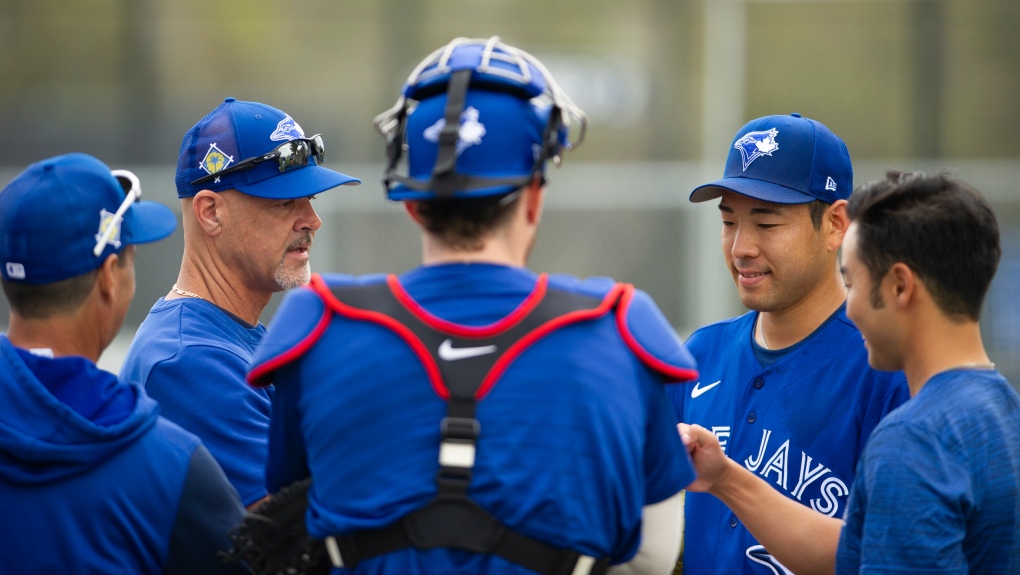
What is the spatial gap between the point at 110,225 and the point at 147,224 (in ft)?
0.43

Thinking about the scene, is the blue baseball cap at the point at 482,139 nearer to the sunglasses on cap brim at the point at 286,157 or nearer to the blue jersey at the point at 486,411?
the blue jersey at the point at 486,411

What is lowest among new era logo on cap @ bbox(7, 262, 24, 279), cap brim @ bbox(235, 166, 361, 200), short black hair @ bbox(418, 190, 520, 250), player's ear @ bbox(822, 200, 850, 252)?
player's ear @ bbox(822, 200, 850, 252)

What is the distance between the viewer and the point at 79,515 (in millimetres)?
2223

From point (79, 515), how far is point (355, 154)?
1299cm

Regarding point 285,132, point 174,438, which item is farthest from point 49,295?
point 285,132

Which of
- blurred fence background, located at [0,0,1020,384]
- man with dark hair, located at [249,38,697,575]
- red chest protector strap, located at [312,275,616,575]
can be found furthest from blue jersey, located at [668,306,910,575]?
blurred fence background, located at [0,0,1020,384]

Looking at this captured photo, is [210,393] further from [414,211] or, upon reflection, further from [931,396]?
[931,396]

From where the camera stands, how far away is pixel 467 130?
2.10 m

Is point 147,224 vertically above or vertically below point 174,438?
above

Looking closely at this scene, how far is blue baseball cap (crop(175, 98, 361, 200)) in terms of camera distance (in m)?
3.51

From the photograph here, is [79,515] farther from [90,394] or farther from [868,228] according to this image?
[868,228]

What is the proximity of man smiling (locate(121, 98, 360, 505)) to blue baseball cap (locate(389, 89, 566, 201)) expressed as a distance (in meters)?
1.26

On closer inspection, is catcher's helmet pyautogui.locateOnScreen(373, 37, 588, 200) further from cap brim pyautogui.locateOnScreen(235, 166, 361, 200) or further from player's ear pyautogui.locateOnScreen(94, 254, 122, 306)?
cap brim pyautogui.locateOnScreen(235, 166, 361, 200)

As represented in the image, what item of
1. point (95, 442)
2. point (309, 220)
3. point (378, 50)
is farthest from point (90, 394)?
point (378, 50)
